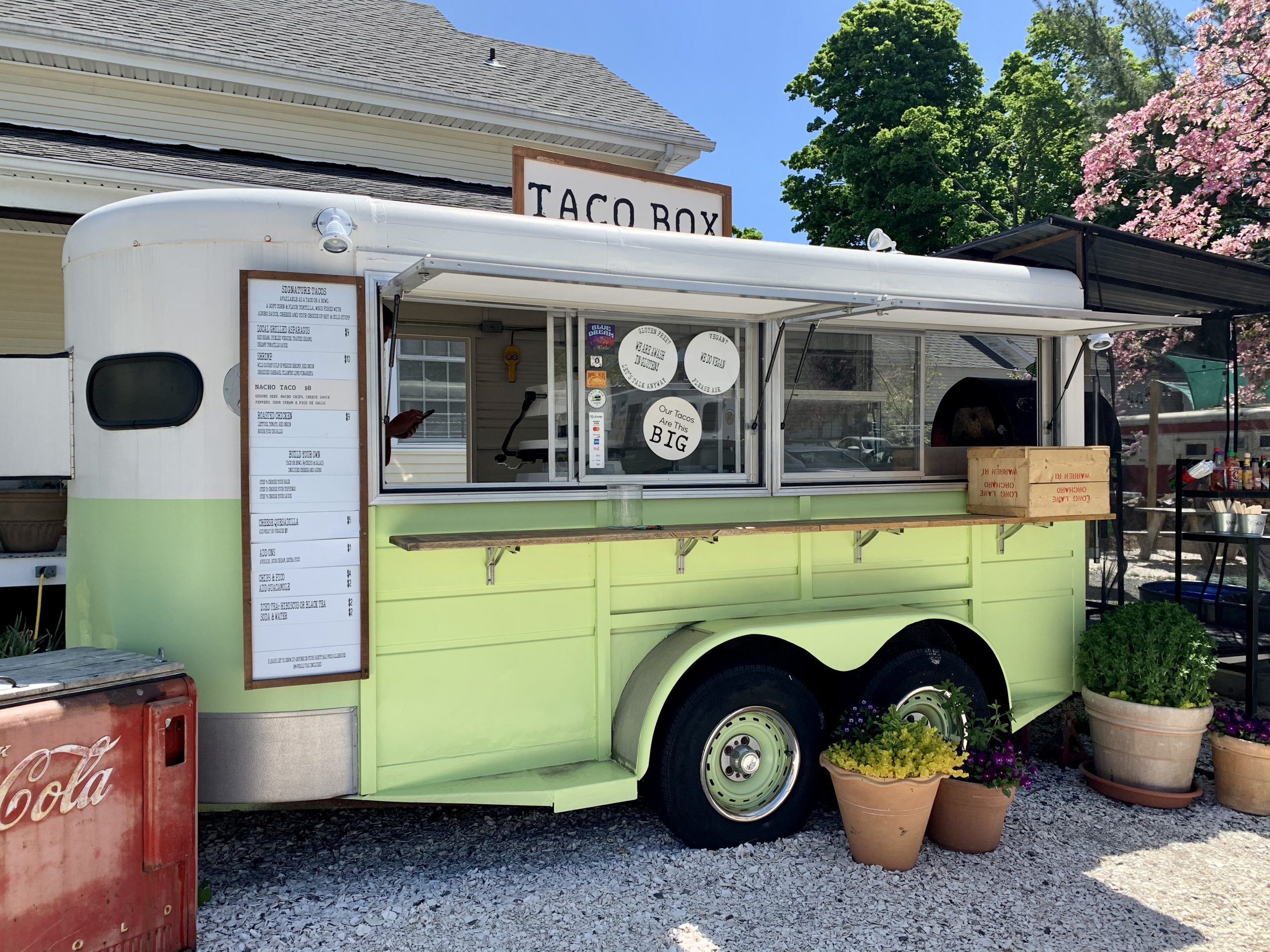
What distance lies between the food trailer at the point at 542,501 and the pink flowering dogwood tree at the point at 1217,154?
22.9 feet

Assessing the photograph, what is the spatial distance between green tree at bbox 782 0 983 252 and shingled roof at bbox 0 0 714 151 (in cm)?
869

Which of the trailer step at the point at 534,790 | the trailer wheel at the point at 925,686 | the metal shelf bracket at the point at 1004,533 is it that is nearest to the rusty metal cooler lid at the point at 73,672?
the trailer step at the point at 534,790

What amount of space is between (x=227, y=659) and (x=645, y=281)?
198 centimetres

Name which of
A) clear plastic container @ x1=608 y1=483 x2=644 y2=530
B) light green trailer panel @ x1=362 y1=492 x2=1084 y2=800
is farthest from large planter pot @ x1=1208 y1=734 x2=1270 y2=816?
clear plastic container @ x1=608 y1=483 x2=644 y2=530

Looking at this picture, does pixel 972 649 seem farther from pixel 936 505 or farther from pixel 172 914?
pixel 172 914

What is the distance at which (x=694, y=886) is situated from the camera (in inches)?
139

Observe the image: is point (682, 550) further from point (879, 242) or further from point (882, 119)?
point (882, 119)

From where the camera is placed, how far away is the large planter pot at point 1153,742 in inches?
173

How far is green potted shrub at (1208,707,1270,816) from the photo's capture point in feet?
14.3

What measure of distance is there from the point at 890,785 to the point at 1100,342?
98.0 inches

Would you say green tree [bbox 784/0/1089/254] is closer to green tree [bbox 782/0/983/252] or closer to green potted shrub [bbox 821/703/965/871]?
green tree [bbox 782/0/983/252]

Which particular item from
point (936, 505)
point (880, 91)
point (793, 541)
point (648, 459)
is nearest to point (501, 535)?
point (648, 459)

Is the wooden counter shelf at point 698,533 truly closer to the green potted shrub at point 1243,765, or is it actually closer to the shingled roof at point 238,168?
the green potted shrub at point 1243,765

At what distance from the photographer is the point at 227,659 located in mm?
3227
